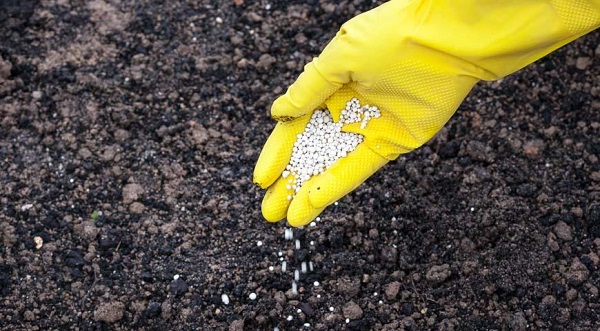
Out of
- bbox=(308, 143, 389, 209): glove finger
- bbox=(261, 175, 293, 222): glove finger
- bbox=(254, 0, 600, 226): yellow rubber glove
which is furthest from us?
bbox=(261, 175, 293, 222): glove finger

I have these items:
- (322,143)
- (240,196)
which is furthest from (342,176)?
(240,196)

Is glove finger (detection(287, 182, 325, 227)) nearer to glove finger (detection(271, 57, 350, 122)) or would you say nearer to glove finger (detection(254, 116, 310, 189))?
glove finger (detection(254, 116, 310, 189))

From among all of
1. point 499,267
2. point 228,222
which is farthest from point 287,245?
point 499,267

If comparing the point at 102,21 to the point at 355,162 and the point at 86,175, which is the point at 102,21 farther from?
the point at 355,162

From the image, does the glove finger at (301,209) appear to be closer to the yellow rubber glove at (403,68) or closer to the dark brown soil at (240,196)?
the yellow rubber glove at (403,68)

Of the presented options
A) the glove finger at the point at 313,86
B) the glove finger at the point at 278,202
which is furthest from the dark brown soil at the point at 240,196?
the glove finger at the point at 313,86

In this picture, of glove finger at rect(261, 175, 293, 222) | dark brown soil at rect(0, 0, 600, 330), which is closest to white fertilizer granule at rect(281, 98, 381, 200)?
glove finger at rect(261, 175, 293, 222)
